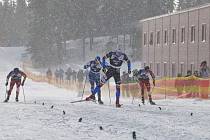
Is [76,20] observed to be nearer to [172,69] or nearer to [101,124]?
[172,69]

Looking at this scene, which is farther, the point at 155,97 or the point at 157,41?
the point at 157,41

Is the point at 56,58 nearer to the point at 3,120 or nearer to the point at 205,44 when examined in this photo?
the point at 205,44

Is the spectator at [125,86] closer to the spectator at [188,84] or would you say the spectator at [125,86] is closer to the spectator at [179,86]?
the spectator at [179,86]

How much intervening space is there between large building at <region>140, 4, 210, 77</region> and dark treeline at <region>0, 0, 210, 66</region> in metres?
37.3

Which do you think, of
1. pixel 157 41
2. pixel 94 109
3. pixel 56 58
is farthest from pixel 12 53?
pixel 94 109

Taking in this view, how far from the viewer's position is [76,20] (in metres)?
101

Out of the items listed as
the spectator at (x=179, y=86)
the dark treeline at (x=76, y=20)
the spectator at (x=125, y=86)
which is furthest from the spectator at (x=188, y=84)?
the dark treeline at (x=76, y=20)

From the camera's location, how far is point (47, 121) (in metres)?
13.2

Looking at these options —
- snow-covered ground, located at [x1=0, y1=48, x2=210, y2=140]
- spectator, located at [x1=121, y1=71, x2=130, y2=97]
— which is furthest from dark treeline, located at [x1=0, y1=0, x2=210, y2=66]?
snow-covered ground, located at [x1=0, y1=48, x2=210, y2=140]

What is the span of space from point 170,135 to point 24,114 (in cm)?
481

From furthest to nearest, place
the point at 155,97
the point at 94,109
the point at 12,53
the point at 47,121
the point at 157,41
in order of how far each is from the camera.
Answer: the point at 12,53, the point at 157,41, the point at 155,97, the point at 94,109, the point at 47,121

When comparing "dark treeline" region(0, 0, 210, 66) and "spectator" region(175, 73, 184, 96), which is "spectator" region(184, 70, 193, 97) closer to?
A: "spectator" region(175, 73, 184, 96)

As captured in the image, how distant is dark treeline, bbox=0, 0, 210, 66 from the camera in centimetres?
10081

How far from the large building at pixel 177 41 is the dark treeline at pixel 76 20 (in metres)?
37.3
